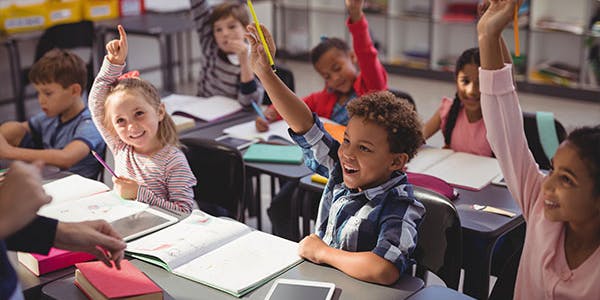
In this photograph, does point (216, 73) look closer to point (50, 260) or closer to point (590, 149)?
point (50, 260)

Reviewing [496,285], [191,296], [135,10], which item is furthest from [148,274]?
[135,10]

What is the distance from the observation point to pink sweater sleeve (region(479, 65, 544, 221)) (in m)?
1.73

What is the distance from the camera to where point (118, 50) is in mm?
2406

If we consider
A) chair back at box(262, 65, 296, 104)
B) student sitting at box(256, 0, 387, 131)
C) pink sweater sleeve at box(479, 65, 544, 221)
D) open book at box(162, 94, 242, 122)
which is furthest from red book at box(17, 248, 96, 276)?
chair back at box(262, 65, 296, 104)

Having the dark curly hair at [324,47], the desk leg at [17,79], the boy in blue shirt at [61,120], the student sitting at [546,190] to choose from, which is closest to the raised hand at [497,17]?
the student sitting at [546,190]

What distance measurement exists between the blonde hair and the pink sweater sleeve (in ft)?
3.72

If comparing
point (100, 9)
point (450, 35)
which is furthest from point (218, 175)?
point (450, 35)

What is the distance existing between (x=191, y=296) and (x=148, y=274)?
164 millimetres

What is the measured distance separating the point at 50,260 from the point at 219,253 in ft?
1.34

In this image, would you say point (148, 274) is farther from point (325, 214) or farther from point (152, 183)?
point (152, 183)

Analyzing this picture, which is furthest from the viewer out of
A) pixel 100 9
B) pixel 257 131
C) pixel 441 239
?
pixel 100 9

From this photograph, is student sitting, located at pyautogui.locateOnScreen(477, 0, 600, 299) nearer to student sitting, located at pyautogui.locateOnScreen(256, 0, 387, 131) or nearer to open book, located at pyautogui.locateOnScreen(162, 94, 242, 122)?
student sitting, located at pyautogui.locateOnScreen(256, 0, 387, 131)

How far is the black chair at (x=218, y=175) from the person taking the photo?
2699 millimetres

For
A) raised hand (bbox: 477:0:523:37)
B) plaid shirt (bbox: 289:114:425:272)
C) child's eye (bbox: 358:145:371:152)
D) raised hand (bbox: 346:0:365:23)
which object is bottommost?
plaid shirt (bbox: 289:114:425:272)
